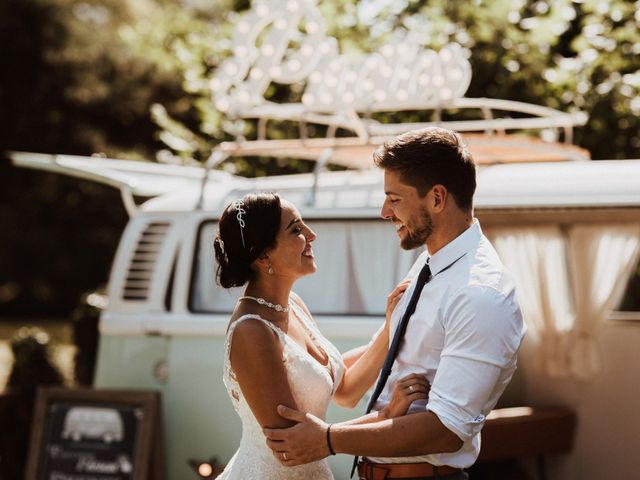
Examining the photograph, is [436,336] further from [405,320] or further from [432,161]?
[432,161]

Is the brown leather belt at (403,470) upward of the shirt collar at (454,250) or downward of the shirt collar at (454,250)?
downward

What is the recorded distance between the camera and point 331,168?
8953 millimetres

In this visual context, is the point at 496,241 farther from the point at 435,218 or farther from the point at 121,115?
the point at 121,115

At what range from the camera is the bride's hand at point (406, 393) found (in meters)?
2.78

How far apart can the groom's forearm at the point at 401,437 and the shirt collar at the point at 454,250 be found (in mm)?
450

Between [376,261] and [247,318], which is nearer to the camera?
[247,318]

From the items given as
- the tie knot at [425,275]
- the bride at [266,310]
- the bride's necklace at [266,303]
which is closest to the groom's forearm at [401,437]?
the bride at [266,310]

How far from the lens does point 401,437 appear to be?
2.67m

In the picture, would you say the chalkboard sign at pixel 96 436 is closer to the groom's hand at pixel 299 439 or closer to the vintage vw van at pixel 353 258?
the vintage vw van at pixel 353 258

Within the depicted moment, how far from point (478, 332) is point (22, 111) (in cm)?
2298

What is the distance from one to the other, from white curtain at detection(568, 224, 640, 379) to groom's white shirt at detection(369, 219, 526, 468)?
3.27 metres

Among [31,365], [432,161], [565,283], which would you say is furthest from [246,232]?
[31,365]

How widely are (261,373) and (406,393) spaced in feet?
1.43

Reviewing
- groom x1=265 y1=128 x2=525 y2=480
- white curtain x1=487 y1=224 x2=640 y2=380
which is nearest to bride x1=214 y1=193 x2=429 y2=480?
groom x1=265 y1=128 x2=525 y2=480
